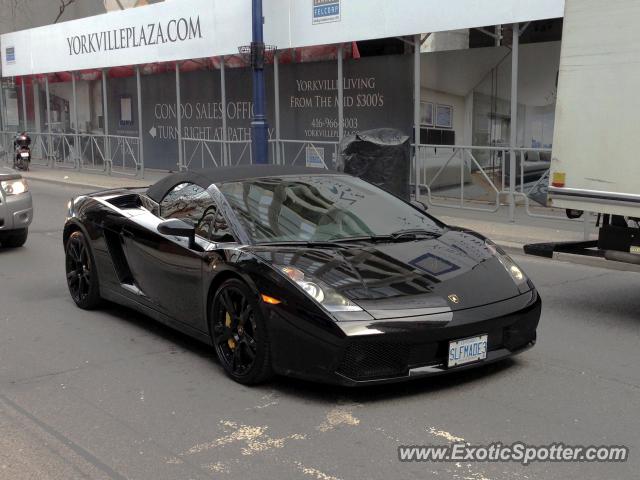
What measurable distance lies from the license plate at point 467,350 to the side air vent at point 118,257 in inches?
122

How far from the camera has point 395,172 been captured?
12844mm

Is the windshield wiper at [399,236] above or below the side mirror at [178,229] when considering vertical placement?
below

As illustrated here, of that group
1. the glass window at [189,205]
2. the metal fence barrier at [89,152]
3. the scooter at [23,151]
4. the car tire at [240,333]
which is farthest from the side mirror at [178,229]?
the scooter at [23,151]

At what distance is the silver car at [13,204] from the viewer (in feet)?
33.6

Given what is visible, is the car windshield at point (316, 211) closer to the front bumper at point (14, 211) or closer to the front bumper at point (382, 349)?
the front bumper at point (382, 349)

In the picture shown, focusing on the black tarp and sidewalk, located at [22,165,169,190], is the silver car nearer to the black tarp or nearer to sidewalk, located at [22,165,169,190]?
the black tarp

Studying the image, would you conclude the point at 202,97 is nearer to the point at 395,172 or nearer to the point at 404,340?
the point at 395,172

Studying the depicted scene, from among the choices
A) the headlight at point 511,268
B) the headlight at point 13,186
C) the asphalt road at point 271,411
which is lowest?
the asphalt road at point 271,411

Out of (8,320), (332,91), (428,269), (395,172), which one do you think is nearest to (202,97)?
(332,91)

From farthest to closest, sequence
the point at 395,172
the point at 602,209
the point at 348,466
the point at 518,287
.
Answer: the point at 395,172 → the point at 602,209 → the point at 518,287 → the point at 348,466

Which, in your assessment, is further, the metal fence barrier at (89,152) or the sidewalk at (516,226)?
the metal fence barrier at (89,152)

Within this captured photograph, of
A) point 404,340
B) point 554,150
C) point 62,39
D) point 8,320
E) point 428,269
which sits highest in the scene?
point 62,39

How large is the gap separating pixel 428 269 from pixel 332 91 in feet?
43.5

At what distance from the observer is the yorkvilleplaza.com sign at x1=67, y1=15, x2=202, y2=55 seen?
19.0 m
